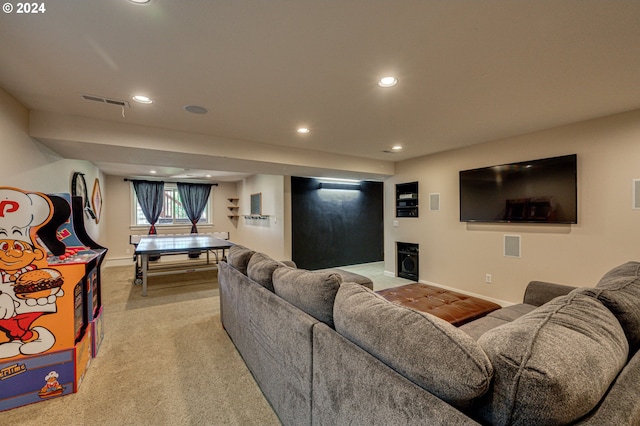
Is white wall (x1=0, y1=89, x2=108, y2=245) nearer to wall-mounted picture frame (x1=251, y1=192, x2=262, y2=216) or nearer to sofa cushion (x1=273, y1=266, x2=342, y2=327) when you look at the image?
sofa cushion (x1=273, y1=266, x2=342, y2=327)

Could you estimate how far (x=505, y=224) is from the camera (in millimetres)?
3812

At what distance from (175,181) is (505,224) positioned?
779 centimetres

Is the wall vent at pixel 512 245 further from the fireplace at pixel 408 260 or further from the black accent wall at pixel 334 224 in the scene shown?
the black accent wall at pixel 334 224

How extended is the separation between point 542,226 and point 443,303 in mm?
1945

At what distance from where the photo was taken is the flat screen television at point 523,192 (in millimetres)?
3195

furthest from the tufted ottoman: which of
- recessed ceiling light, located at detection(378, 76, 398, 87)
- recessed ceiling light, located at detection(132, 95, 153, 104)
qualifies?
recessed ceiling light, located at detection(132, 95, 153, 104)

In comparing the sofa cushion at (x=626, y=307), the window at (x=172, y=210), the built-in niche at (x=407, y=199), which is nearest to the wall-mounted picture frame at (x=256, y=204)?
the window at (x=172, y=210)

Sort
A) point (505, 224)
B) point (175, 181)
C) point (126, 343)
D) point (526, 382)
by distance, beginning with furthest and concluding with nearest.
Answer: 1. point (175, 181)
2. point (505, 224)
3. point (126, 343)
4. point (526, 382)

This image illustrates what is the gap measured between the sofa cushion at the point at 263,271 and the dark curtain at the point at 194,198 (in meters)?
6.57

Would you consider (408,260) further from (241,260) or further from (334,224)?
(241,260)

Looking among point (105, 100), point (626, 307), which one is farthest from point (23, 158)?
point (626, 307)

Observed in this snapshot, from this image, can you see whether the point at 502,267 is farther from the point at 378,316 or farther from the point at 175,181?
the point at 175,181

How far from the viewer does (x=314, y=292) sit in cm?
145

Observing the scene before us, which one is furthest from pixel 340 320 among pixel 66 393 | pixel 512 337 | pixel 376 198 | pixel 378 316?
pixel 376 198
